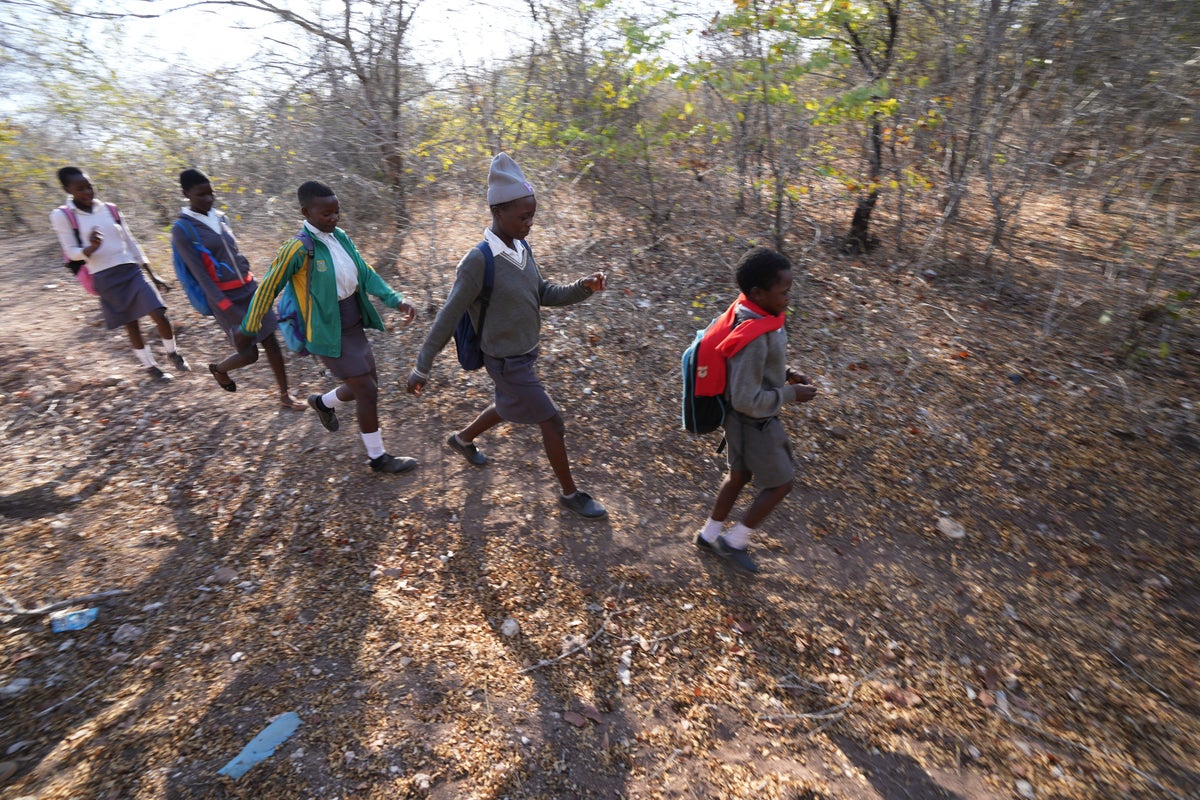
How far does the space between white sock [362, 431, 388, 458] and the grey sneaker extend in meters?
1.31

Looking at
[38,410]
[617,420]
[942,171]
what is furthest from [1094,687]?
[38,410]

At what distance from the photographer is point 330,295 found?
3.43 metres

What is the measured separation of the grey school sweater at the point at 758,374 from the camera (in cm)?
275

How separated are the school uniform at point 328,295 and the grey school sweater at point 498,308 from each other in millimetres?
696

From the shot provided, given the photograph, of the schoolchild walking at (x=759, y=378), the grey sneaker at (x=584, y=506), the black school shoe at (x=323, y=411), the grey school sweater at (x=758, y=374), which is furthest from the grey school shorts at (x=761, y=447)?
the black school shoe at (x=323, y=411)

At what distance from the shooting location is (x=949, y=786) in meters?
2.38

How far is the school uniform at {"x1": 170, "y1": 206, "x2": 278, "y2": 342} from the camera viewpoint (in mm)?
4117

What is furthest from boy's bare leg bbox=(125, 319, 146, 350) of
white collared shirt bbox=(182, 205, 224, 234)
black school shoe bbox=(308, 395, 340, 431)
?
black school shoe bbox=(308, 395, 340, 431)

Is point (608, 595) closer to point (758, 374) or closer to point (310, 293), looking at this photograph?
point (758, 374)

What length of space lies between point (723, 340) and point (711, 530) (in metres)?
1.24

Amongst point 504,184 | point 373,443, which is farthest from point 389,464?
point 504,184

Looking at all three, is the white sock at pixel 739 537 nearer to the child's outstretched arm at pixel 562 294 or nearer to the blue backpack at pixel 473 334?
the child's outstretched arm at pixel 562 294

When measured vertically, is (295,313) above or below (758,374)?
above

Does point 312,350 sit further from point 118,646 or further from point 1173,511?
point 1173,511
